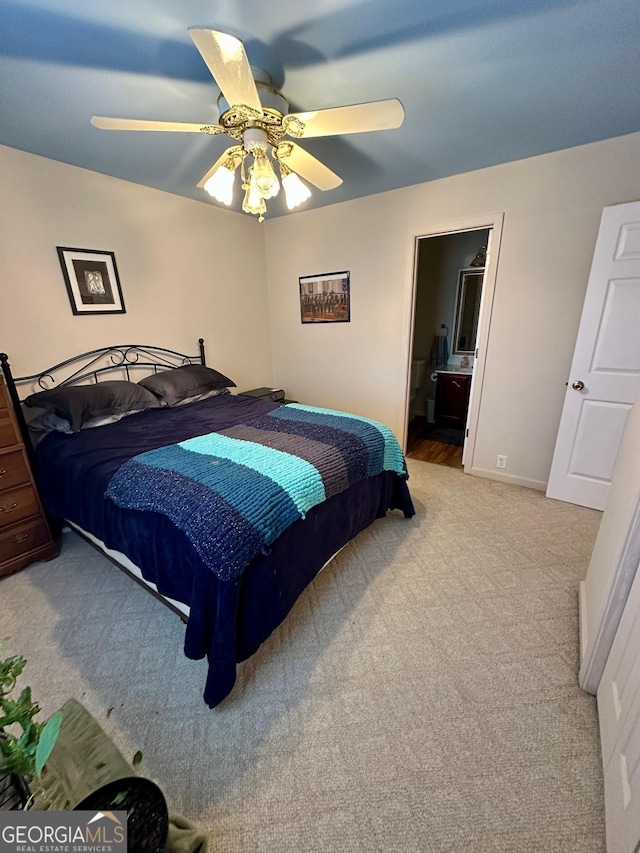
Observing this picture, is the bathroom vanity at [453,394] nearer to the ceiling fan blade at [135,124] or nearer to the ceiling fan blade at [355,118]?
the ceiling fan blade at [355,118]

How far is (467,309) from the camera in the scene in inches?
166

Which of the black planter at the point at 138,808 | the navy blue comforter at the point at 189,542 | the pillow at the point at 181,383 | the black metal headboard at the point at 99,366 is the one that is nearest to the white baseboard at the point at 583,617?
the navy blue comforter at the point at 189,542

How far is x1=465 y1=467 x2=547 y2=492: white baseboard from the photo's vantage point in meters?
2.89

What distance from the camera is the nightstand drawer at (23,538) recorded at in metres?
2.01

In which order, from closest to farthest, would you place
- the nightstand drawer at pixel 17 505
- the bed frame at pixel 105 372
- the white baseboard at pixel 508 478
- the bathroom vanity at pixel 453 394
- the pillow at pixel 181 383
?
1. the bed frame at pixel 105 372
2. the nightstand drawer at pixel 17 505
3. the pillow at pixel 181 383
4. the white baseboard at pixel 508 478
5. the bathroom vanity at pixel 453 394

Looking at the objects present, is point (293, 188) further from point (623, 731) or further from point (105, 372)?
point (623, 731)

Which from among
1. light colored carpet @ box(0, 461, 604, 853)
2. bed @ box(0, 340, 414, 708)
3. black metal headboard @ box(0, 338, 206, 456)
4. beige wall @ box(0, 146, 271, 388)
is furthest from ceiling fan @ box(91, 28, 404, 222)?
light colored carpet @ box(0, 461, 604, 853)

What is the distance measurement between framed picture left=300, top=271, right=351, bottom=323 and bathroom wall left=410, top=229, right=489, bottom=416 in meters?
1.01

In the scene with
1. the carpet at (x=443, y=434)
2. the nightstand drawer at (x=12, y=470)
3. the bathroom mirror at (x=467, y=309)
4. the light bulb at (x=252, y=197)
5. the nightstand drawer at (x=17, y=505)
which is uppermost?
the light bulb at (x=252, y=197)

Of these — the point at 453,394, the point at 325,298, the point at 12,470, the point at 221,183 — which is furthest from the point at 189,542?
the point at 453,394

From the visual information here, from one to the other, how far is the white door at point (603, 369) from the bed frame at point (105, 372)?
9.33 feet

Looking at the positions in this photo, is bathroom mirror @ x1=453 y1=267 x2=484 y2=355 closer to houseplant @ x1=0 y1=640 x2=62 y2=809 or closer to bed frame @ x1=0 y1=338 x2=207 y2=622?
bed frame @ x1=0 y1=338 x2=207 y2=622

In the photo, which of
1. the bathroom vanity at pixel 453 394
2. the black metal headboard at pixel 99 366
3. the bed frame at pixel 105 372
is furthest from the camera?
the bathroom vanity at pixel 453 394

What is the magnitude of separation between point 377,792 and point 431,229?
11.4 feet
